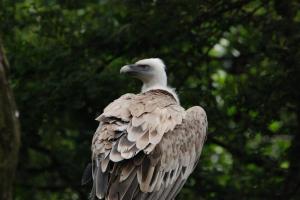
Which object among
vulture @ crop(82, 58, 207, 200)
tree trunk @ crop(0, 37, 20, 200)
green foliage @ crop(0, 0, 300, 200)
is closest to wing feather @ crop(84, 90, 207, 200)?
vulture @ crop(82, 58, 207, 200)

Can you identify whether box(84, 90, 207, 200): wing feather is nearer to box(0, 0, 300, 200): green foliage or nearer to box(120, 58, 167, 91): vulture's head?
box(120, 58, 167, 91): vulture's head

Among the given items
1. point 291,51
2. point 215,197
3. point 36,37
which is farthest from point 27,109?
point 291,51

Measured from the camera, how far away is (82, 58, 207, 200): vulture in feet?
30.3

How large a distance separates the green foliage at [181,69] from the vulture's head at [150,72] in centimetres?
86

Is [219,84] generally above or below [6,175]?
below

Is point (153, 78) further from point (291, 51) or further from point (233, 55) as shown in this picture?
point (233, 55)

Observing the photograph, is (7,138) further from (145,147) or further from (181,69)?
(181,69)

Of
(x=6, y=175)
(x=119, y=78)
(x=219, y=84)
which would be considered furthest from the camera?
(x=219, y=84)

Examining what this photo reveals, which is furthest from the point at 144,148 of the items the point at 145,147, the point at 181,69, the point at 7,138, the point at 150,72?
the point at 181,69

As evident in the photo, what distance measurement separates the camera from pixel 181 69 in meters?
13.8

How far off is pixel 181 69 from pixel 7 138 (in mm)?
5177

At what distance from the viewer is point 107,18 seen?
46.1 ft

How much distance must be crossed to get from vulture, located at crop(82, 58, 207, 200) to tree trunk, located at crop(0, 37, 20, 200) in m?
0.90

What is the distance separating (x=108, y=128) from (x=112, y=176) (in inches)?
28.8
